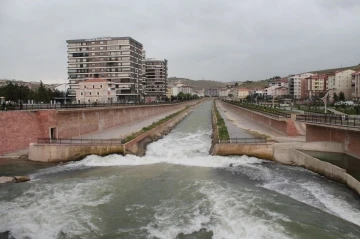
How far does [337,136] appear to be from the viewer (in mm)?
25469

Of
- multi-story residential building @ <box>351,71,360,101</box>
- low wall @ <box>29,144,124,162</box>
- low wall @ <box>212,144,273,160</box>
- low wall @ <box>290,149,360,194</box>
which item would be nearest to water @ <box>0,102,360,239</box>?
low wall @ <box>290,149,360,194</box>

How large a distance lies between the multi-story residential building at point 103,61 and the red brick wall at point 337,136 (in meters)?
76.7

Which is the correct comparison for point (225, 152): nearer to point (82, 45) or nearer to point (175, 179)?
point (175, 179)

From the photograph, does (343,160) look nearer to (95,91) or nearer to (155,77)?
(95,91)

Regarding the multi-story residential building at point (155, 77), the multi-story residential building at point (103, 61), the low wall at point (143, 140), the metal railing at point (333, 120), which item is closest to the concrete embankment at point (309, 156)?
the metal railing at point (333, 120)

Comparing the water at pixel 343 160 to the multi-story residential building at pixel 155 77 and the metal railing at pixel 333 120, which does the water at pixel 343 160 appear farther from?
the multi-story residential building at pixel 155 77

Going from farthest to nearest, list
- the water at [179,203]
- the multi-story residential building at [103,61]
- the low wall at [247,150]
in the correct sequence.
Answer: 1. the multi-story residential building at [103,61]
2. the low wall at [247,150]
3. the water at [179,203]

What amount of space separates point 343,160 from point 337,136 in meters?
3.65

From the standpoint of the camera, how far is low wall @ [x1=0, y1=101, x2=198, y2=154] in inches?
1045

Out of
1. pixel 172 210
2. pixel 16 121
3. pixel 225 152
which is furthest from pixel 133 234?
pixel 16 121

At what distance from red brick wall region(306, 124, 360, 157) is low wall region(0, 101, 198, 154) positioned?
78.7 feet

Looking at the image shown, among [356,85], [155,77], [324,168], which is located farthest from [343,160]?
[155,77]

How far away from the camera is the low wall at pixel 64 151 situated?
26.2m

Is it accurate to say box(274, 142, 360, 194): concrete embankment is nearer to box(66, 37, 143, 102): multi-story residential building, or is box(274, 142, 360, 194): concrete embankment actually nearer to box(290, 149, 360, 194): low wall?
box(290, 149, 360, 194): low wall
